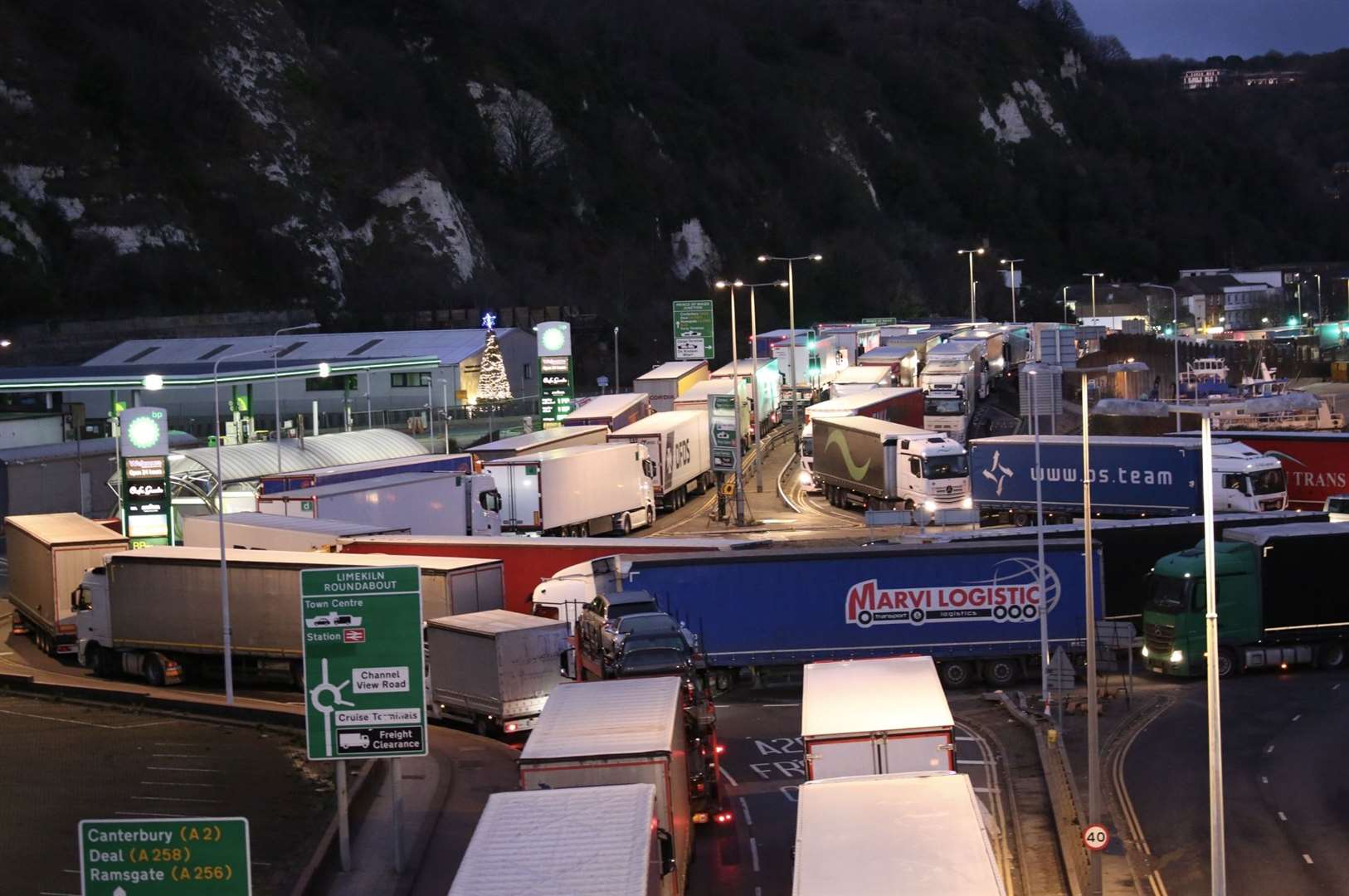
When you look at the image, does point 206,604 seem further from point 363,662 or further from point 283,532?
point 363,662

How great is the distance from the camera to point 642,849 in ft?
46.5

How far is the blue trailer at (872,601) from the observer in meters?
29.9

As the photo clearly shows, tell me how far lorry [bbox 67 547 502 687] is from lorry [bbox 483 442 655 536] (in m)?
11.5

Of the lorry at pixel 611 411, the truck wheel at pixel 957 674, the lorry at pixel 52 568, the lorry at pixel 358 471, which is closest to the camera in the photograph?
the truck wheel at pixel 957 674

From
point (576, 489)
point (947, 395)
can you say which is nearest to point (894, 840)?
point (576, 489)

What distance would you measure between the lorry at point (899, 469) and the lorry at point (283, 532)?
15.9 metres

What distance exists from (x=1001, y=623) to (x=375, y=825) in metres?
12.1

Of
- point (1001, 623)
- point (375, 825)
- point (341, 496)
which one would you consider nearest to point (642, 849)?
point (375, 825)

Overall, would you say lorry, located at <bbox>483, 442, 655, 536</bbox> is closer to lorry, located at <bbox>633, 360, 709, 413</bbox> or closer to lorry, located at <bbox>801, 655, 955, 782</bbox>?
lorry, located at <bbox>633, 360, 709, 413</bbox>

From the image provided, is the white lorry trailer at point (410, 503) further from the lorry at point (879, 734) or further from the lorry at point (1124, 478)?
the lorry at point (879, 734)

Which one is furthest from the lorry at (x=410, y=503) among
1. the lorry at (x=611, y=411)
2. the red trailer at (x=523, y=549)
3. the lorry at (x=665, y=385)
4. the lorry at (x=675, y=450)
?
the lorry at (x=665, y=385)

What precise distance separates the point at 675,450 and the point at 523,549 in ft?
67.2

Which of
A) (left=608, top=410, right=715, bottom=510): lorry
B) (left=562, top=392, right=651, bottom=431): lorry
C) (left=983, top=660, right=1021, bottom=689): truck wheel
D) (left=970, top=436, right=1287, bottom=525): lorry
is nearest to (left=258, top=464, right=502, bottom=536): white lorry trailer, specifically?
(left=608, top=410, right=715, bottom=510): lorry

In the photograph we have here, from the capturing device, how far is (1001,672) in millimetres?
Answer: 30219
